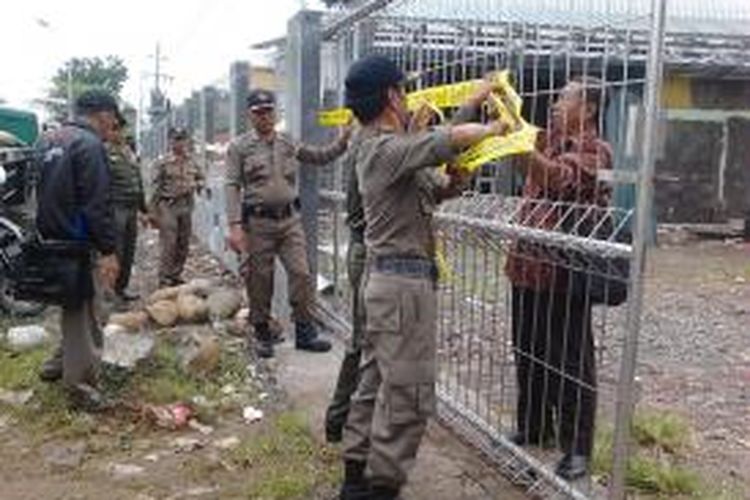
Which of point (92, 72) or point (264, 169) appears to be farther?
point (92, 72)

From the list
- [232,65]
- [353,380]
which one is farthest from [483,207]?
[232,65]

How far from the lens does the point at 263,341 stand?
7801 millimetres

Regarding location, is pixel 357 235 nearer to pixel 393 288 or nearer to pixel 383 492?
pixel 393 288

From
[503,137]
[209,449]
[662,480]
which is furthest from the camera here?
[209,449]

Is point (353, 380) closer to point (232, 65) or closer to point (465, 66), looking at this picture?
point (465, 66)

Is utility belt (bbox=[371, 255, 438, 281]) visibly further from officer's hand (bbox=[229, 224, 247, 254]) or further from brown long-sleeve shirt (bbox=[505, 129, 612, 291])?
officer's hand (bbox=[229, 224, 247, 254])

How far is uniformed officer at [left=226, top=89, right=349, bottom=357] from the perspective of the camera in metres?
7.45

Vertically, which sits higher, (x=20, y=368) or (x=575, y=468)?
(x=575, y=468)

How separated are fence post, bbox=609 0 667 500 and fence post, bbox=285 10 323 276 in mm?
4450

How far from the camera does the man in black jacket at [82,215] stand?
6.13 m

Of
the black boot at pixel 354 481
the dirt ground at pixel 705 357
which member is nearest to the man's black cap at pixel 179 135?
the dirt ground at pixel 705 357

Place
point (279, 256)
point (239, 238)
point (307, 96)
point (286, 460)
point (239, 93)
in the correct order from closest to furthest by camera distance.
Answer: point (286, 460), point (239, 238), point (279, 256), point (307, 96), point (239, 93)

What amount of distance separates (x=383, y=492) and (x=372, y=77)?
5.40 ft

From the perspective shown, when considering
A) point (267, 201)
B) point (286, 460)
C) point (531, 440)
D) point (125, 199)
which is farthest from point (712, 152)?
point (286, 460)
